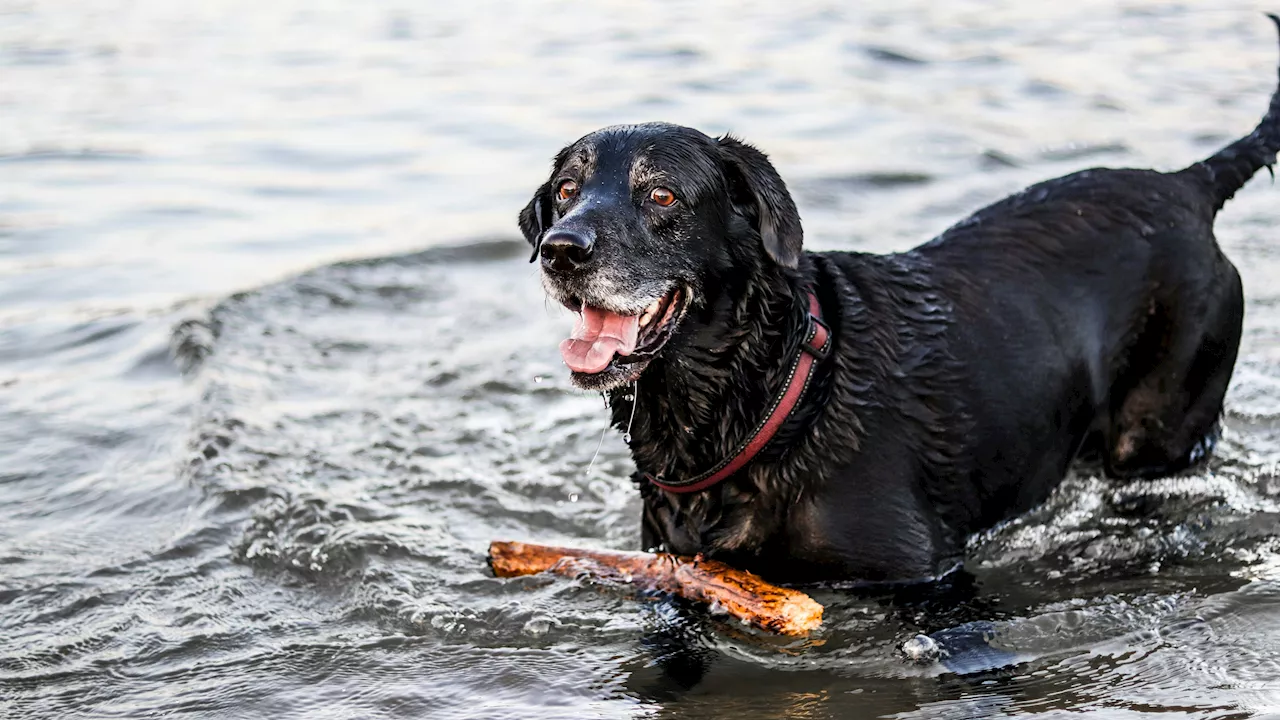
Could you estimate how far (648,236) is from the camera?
421 centimetres

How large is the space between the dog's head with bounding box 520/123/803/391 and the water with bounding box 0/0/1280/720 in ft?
3.36

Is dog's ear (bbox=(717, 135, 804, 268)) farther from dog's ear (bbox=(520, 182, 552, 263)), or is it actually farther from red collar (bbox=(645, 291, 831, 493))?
dog's ear (bbox=(520, 182, 552, 263))

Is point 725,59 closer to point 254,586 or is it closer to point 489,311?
point 489,311

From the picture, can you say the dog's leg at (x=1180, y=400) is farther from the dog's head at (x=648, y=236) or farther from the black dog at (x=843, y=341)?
the dog's head at (x=648, y=236)

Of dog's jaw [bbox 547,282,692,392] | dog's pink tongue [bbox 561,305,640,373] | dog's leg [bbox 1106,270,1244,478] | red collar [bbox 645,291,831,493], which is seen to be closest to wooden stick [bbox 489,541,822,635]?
red collar [bbox 645,291,831,493]

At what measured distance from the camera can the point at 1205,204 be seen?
524 cm

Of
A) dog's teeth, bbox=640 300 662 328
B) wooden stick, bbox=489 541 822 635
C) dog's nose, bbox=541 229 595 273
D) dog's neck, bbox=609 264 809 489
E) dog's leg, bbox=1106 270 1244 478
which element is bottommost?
wooden stick, bbox=489 541 822 635

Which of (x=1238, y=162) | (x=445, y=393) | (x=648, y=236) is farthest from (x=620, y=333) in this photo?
(x=445, y=393)

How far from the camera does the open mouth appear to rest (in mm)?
4176

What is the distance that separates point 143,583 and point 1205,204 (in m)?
4.24

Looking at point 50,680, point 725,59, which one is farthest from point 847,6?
point 50,680

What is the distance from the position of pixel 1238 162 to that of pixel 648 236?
103 inches

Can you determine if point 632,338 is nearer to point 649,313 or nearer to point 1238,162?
point 649,313

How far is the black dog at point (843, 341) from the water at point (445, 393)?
0.32m
